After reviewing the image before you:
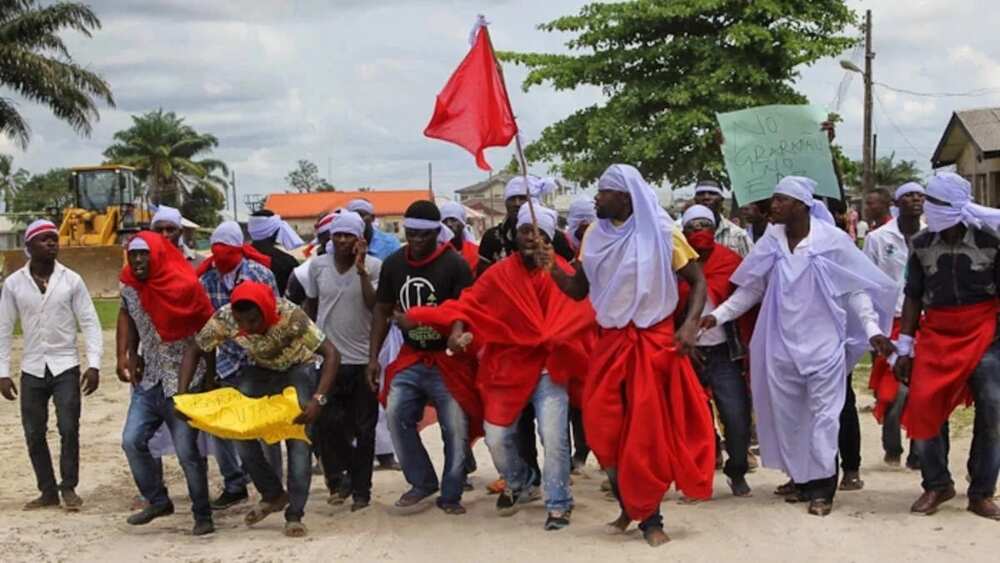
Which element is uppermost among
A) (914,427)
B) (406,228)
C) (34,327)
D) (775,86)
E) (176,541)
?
(775,86)

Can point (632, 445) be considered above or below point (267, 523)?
above

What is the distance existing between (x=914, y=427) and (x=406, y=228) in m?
3.19

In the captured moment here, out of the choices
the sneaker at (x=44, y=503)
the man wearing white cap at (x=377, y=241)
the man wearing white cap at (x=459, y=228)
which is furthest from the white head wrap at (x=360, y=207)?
the sneaker at (x=44, y=503)

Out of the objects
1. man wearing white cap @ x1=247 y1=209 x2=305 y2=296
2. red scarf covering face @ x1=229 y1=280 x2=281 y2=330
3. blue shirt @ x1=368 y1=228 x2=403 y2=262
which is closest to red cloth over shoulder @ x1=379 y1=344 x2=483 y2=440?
red scarf covering face @ x1=229 y1=280 x2=281 y2=330

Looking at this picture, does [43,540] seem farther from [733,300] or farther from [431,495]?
[733,300]

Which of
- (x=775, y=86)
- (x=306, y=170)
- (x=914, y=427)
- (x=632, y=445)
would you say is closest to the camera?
(x=632, y=445)

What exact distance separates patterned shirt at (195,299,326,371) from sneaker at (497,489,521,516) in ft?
5.01

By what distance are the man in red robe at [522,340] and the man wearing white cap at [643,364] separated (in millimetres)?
456

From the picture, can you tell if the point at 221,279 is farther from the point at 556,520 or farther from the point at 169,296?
the point at 556,520

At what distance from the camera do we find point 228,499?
8.51 m

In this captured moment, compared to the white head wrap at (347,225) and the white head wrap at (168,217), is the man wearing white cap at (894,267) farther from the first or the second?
the white head wrap at (168,217)

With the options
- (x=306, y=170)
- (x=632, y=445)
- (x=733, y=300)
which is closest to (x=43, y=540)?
(x=632, y=445)

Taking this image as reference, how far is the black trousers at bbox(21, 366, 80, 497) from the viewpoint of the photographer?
8438 millimetres

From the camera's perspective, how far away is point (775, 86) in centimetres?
2723
